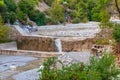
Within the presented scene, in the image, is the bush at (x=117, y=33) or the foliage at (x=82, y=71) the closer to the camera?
the foliage at (x=82, y=71)

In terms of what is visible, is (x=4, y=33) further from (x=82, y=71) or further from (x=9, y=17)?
(x=82, y=71)

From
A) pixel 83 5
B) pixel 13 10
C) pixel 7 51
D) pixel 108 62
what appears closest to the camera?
pixel 108 62

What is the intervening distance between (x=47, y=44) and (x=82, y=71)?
2581 centimetres

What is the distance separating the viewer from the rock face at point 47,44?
130 ft

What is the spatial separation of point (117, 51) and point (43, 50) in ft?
45.9

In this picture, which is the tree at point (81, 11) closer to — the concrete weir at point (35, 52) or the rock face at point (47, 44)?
the concrete weir at point (35, 52)

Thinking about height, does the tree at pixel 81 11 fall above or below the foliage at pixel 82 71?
below

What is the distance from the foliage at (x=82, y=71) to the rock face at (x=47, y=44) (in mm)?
21920

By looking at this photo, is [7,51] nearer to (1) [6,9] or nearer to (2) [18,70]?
(2) [18,70]

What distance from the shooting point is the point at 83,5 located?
7050 centimetres

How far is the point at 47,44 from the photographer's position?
4169 centimetres

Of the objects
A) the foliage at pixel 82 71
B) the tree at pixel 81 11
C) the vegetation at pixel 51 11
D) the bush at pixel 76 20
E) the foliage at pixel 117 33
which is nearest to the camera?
the foliage at pixel 82 71

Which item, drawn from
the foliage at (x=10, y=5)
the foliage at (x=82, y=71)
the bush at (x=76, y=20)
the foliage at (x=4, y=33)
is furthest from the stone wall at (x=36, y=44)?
the foliage at (x=82, y=71)

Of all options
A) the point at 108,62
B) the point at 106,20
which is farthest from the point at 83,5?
the point at 108,62
